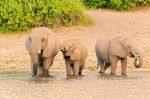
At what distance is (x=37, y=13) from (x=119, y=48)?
9731mm

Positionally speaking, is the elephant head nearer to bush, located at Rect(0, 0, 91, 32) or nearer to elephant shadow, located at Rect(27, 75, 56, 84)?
elephant shadow, located at Rect(27, 75, 56, 84)

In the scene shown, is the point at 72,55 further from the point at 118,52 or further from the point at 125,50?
the point at 125,50

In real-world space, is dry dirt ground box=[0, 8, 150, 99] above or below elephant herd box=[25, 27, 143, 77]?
below

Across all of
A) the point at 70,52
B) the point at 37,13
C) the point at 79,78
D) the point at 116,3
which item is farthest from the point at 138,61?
the point at 116,3

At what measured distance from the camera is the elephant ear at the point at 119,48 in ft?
47.6

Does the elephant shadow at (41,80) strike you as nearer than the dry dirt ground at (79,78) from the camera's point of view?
No

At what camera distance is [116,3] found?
29422mm

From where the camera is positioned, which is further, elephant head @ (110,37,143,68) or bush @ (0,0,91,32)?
bush @ (0,0,91,32)

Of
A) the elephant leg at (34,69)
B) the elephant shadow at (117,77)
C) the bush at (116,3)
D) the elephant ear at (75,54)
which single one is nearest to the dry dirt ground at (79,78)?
the elephant shadow at (117,77)

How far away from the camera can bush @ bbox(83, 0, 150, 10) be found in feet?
97.1

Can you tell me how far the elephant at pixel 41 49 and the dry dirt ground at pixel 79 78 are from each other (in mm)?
293

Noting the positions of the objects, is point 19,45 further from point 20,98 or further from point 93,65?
point 20,98

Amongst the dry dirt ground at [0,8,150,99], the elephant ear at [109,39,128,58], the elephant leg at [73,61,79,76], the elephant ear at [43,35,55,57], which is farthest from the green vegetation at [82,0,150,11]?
the elephant ear at [43,35,55,57]

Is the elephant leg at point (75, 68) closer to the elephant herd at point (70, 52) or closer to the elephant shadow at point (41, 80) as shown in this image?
the elephant herd at point (70, 52)
